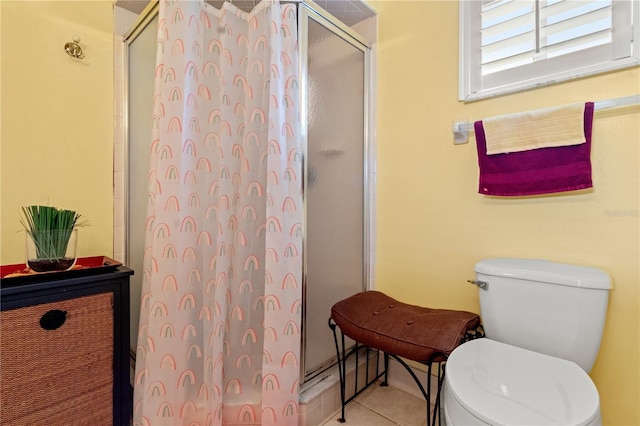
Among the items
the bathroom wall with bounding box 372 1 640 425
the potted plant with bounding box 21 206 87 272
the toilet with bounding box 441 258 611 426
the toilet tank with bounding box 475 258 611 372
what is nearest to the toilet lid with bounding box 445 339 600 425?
the toilet with bounding box 441 258 611 426

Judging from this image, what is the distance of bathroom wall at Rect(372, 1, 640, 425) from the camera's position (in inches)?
42.0

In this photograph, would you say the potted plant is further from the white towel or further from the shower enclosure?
the white towel

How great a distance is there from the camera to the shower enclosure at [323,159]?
1392mm

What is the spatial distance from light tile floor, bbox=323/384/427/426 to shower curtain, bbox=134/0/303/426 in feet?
1.34

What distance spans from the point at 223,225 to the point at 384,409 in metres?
1.17

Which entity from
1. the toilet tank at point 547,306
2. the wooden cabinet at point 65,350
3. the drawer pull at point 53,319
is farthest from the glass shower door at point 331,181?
the drawer pull at point 53,319

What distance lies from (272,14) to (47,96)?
115cm

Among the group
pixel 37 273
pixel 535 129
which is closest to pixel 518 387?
pixel 535 129

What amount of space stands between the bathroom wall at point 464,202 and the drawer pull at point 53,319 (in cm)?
145

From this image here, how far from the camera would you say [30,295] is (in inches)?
40.3

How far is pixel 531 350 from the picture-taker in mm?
1064

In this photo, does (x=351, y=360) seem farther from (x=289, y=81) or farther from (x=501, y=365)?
(x=289, y=81)

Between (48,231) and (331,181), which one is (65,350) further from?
(331,181)

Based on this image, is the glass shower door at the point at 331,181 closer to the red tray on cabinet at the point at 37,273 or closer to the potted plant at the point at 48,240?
the red tray on cabinet at the point at 37,273
